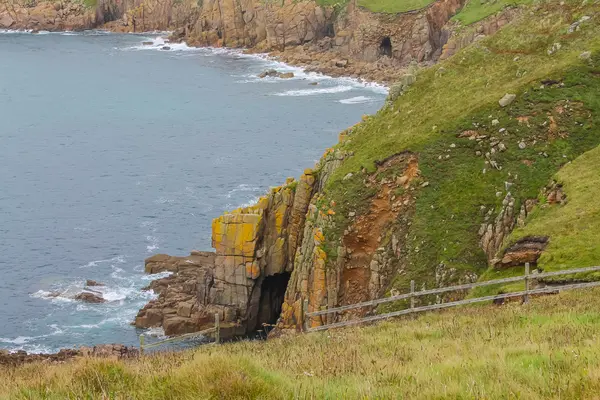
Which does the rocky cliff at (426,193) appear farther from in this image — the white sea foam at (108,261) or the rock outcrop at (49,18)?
the rock outcrop at (49,18)

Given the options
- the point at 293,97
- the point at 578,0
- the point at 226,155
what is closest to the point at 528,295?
the point at 578,0

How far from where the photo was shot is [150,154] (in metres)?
95.4

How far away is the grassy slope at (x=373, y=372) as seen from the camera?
39.9ft

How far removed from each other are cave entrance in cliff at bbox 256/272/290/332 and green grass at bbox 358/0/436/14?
99.8 meters

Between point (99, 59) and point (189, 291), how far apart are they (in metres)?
109

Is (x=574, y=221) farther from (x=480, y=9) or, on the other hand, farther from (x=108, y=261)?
(x=480, y=9)

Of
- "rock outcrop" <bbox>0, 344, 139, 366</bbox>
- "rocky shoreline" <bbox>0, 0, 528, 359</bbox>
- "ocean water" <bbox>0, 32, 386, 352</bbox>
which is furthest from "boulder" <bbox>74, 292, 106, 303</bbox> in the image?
"rock outcrop" <bbox>0, 344, 139, 366</bbox>

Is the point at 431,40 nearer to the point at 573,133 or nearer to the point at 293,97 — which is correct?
the point at 293,97

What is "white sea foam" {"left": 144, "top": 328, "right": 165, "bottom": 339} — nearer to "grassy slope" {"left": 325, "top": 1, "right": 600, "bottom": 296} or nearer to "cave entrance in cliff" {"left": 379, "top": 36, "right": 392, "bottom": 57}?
"grassy slope" {"left": 325, "top": 1, "right": 600, "bottom": 296}

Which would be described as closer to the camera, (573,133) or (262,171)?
(573,133)

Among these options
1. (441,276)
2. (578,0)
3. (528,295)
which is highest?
(578,0)

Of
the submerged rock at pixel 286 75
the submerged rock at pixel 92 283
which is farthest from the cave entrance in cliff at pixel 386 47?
the submerged rock at pixel 92 283

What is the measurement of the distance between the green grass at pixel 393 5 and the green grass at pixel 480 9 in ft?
31.7

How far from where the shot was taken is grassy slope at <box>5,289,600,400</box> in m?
12.1
